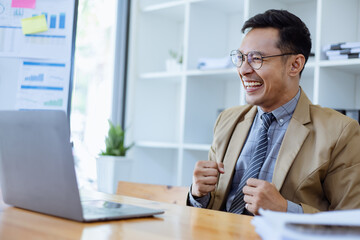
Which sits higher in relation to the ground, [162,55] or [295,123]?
[162,55]

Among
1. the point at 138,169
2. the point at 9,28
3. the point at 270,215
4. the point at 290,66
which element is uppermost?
the point at 9,28

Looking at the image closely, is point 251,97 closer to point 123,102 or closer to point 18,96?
→ point 18,96

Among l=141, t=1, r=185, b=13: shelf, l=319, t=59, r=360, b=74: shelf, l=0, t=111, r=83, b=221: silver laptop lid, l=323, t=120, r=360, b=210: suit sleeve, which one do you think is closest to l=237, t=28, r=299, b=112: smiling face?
l=323, t=120, r=360, b=210: suit sleeve

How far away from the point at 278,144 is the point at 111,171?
1.70 m

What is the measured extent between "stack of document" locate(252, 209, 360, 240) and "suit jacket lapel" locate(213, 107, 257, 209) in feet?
3.38

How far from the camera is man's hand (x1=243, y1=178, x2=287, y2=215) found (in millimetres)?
1470

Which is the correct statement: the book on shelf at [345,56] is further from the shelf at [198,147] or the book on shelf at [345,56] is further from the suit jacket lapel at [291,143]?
the shelf at [198,147]

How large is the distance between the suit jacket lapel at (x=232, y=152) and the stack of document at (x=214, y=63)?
1112 millimetres

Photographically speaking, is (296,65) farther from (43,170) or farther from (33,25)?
(33,25)

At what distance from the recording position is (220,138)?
6.64 feet

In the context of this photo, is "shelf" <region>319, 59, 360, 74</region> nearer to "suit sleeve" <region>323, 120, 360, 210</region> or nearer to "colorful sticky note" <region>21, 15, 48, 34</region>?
"suit sleeve" <region>323, 120, 360, 210</region>

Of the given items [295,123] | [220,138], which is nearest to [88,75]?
[220,138]

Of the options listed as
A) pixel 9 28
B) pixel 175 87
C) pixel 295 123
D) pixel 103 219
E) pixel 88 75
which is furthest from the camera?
pixel 175 87

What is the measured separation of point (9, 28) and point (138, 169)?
58.1 inches
